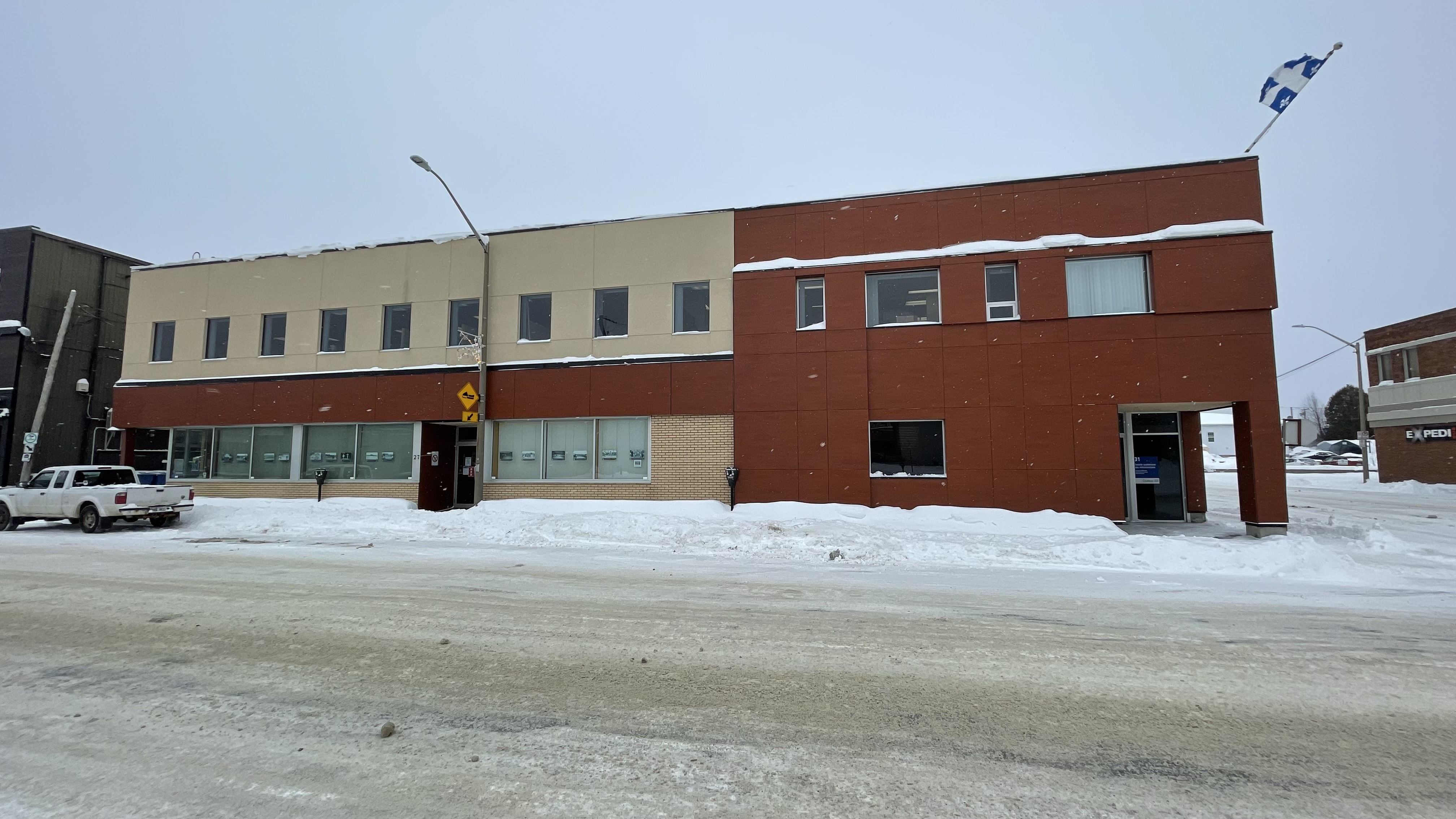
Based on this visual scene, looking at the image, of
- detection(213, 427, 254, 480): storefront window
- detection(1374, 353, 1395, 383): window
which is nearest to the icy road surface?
detection(213, 427, 254, 480): storefront window

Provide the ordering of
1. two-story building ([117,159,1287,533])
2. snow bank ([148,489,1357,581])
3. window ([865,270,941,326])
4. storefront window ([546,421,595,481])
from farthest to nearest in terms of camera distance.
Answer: storefront window ([546,421,595,481]) → window ([865,270,941,326]) → two-story building ([117,159,1287,533]) → snow bank ([148,489,1357,581])

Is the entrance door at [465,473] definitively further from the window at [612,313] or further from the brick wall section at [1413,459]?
the brick wall section at [1413,459]

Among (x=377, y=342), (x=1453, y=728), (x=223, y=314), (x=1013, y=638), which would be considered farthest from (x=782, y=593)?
(x=223, y=314)

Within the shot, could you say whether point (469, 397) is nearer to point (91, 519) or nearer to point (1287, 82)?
point (91, 519)

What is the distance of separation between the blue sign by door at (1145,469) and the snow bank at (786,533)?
336 cm

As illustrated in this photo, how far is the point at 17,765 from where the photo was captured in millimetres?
3625

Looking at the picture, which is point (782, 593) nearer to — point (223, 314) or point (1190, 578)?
point (1190, 578)

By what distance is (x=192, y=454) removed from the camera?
21.6 metres

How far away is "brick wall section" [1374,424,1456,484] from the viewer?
28.9m

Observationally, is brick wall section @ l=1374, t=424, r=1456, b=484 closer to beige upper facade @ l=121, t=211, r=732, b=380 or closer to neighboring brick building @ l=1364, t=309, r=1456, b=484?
neighboring brick building @ l=1364, t=309, r=1456, b=484

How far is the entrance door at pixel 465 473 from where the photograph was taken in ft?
69.6

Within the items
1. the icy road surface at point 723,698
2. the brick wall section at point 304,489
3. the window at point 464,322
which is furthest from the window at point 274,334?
the icy road surface at point 723,698

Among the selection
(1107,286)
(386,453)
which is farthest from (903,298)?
(386,453)

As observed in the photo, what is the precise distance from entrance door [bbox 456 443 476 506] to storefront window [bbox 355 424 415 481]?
1724 mm
